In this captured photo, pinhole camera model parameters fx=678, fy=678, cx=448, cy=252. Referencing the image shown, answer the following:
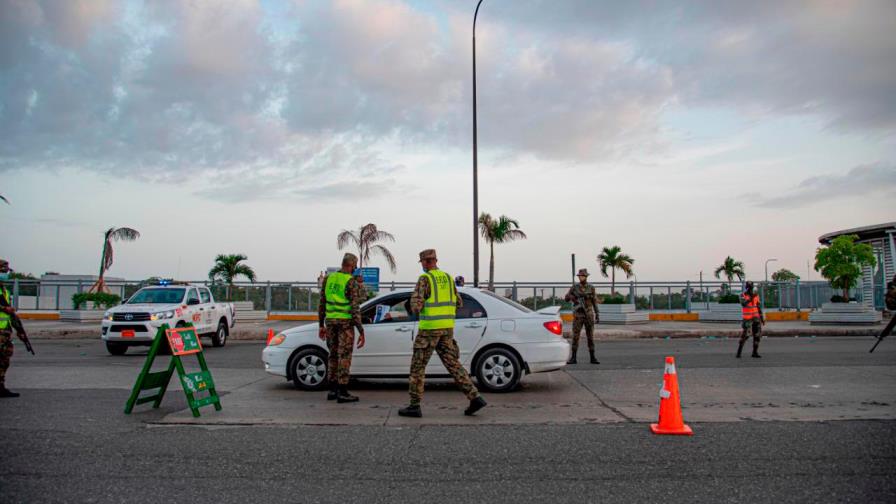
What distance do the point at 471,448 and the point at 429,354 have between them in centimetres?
160

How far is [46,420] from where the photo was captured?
725 cm

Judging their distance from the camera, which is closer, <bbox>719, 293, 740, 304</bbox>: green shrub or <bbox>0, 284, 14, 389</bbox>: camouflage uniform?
<bbox>0, 284, 14, 389</bbox>: camouflage uniform

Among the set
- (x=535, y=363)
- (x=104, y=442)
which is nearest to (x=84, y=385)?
(x=104, y=442)

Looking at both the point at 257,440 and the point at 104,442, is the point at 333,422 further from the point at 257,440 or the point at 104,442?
the point at 104,442

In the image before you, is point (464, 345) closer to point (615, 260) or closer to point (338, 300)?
point (338, 300)

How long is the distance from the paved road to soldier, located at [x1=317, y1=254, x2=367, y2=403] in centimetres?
46

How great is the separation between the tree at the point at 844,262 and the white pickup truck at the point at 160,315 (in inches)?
928

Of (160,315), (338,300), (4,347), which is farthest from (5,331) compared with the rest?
(160,315)

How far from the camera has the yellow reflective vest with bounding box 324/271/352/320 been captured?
857 centimetres

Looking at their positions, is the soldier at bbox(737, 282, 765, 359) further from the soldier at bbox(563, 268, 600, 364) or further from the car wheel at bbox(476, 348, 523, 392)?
the car wheel at bbox(476, 348, 523, 392)

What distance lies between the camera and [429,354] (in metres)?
7.43

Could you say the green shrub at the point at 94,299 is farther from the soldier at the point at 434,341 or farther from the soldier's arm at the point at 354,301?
the soldier at the point at 434,341

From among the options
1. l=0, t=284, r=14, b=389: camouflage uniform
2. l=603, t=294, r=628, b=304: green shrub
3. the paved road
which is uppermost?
l=603, t=294, r=628, b=304: green shrub

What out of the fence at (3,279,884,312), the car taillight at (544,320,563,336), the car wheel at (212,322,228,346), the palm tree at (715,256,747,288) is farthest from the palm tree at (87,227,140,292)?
the palm tree at (715,256,747,288)
